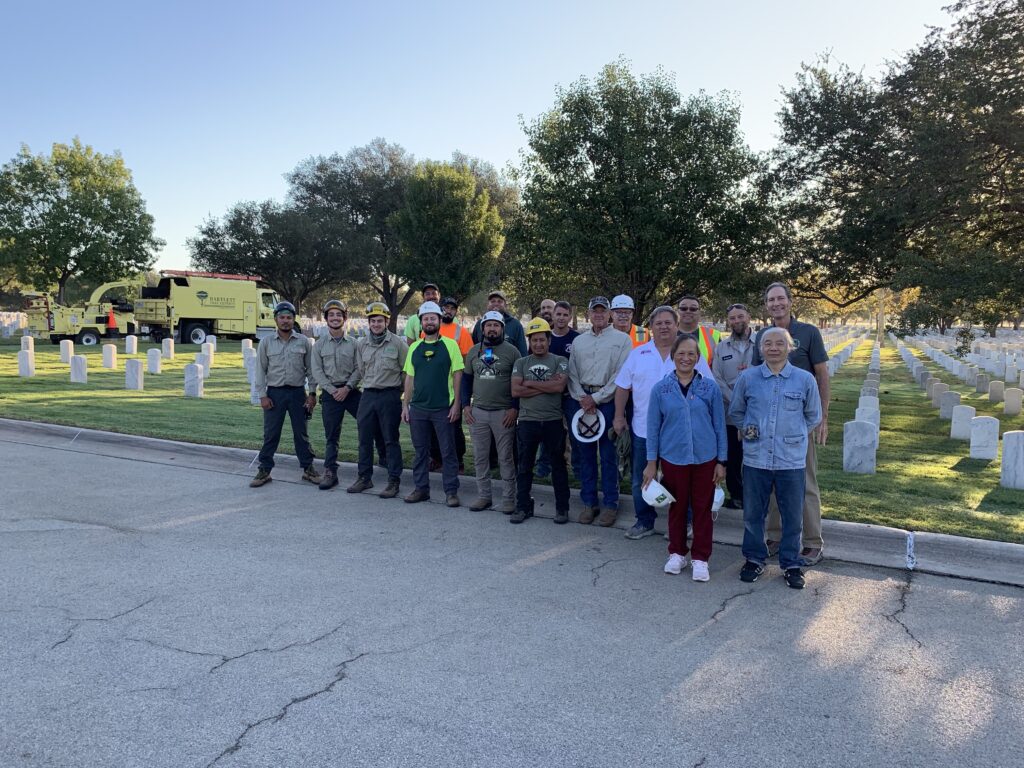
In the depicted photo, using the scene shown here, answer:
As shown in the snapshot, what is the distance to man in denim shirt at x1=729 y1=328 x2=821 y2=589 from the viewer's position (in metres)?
4.71

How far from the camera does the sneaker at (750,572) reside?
477 centimetres

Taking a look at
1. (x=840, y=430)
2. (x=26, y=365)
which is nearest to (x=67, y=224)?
(x=26, y=365)

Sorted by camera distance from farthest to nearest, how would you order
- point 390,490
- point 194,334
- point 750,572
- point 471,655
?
point 194,334
point 390,490
point 750,572
point 471,655

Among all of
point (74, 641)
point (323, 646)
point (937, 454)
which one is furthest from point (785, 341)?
point (937, 454)

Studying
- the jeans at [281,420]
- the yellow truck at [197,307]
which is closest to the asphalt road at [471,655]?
the jeans at [281,420]

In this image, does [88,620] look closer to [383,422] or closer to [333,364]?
[383,422]

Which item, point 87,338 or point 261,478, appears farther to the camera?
point 87,338

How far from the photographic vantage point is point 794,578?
4656 millimetres

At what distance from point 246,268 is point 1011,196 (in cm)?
3994

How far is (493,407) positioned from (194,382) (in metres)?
9.75

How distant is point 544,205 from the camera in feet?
53.3

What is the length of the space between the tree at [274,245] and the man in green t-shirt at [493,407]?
124ft

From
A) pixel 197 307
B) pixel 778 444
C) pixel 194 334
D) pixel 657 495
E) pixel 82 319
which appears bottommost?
pixel 657 495

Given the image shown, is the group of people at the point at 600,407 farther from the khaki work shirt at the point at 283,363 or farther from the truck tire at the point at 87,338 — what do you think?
the truck tire at the point at 87,338
